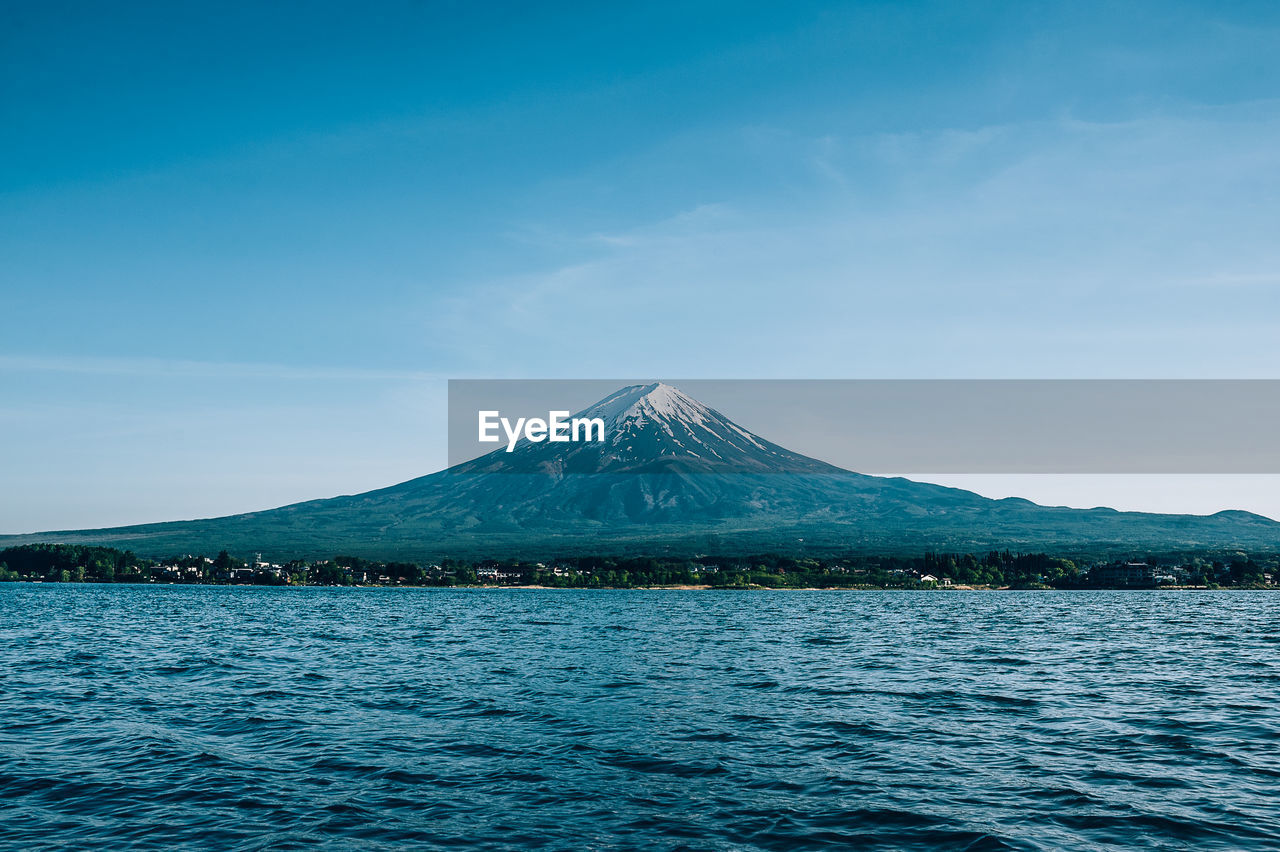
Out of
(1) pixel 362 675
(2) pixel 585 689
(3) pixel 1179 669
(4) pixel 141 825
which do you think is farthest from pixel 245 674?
(3) pixel 1179 669

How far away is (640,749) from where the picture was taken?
24125 mm

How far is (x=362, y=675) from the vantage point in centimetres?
4009

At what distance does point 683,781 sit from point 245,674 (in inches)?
1104

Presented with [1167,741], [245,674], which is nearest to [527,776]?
[1167,741]

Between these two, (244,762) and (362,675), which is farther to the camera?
(362,675)

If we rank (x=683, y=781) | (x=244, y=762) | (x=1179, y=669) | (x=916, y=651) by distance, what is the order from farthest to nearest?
1. (x=916, y=651)
2. (x=1179, y=669)
3. (x=244, y=762)
4. (x=683, y=781)

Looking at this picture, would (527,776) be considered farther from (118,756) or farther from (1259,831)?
(1259,831)

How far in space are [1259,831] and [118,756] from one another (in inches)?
1084

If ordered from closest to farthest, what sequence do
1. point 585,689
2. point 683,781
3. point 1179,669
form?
point 683,781, point 585,689, point 1179,669

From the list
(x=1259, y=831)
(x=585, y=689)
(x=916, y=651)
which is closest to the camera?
(x=1259, y=831)

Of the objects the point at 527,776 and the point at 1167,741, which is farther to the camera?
the point at 1167,741

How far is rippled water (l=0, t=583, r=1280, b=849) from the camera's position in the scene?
17312mm

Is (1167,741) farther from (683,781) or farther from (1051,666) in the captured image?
(1051,666)

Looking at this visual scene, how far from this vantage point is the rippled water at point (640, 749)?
56.8 ft
